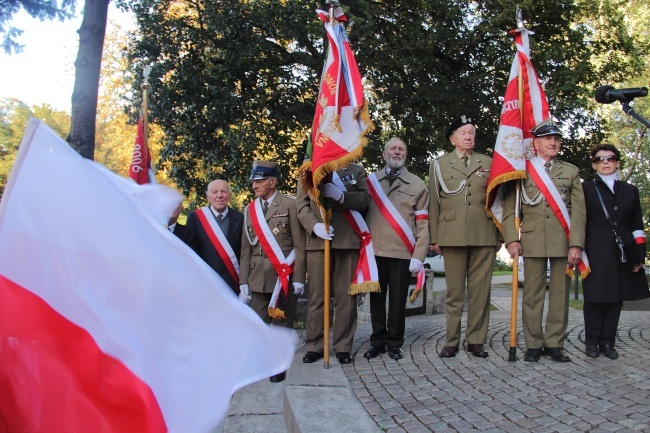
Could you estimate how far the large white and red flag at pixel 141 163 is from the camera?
644 centimetres

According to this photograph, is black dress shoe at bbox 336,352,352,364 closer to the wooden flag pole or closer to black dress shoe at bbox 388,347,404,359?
black dress shoe at bbox 388,347,404,359

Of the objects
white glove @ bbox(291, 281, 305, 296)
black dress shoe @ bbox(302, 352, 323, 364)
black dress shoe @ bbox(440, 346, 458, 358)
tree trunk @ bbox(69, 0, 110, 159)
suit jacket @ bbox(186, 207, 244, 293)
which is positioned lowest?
black dress shoe @ bbox(302, 352, 323, 364)

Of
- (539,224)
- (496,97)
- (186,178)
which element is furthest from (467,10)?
(539,224)

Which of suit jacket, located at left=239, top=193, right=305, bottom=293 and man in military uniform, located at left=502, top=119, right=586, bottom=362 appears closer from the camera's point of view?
man in military uniform, located at left=502, top=119, right=586, bottom=362

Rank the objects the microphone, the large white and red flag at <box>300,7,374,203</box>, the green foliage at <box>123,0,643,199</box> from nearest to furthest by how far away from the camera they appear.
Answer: the microphone < the large white and red flag at <box>300,7,374,203</box> < the green foliage at <box>123,0,643,199</box>

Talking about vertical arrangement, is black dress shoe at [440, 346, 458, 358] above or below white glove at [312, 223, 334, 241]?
below

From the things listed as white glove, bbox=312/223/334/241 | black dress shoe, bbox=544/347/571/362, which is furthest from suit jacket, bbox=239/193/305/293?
black dress shoe, bbox=544/347/571/362

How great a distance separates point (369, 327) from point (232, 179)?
394 centimetres

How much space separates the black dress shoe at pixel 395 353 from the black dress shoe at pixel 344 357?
37 centimetres

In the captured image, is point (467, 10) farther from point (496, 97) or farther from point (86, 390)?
point (86, 390)

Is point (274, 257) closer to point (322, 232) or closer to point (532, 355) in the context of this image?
point (322, 232)

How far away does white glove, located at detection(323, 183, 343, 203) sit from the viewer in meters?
4.91

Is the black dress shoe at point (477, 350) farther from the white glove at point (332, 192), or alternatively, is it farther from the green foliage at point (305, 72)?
the green foliage at point (305, 72)

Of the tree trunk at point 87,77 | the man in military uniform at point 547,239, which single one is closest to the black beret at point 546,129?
the man in military uniform at point 547,239
